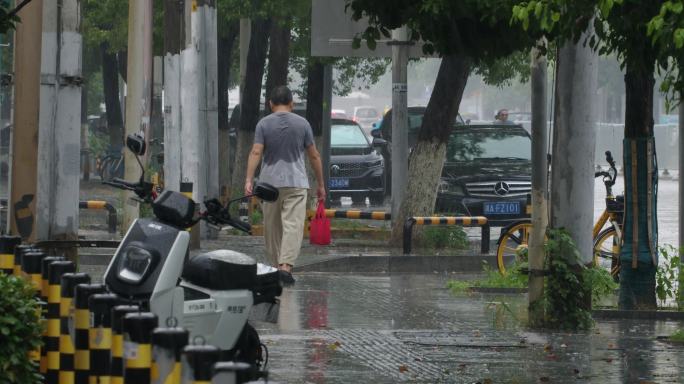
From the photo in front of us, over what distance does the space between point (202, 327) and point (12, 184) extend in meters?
4.33

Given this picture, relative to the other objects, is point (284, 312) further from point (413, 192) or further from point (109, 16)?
point (109, 16)

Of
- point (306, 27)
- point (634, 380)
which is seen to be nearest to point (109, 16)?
point (306, 27)

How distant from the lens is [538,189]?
1246cm

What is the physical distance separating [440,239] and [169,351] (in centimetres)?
1558

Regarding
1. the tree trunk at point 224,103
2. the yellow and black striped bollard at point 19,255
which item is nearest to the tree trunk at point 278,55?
the tree trunk at point 224,103

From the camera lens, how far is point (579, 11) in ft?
28.6

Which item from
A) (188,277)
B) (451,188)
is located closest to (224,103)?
(451,188)

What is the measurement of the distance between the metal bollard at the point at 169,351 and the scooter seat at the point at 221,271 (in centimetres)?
255

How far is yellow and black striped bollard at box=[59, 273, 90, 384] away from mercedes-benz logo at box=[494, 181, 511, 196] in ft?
57.5

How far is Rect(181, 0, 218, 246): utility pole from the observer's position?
19641 millimetres

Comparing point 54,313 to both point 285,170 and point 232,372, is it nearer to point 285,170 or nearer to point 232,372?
point 232,372

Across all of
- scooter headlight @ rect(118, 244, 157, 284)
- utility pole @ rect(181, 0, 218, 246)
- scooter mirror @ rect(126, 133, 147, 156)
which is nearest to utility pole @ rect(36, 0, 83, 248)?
scooter mirror @ rect(126, 133, 147, 156)

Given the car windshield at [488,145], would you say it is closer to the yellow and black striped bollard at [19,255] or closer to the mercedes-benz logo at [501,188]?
the mercedes-benz logo at [501,188]

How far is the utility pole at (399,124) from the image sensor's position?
20688 mm
